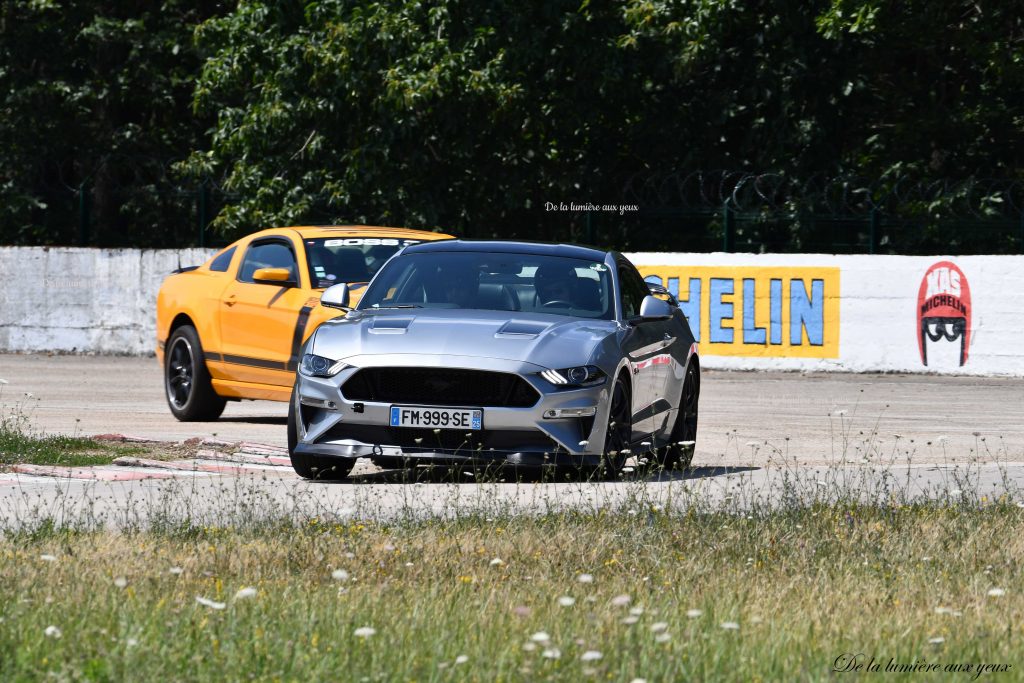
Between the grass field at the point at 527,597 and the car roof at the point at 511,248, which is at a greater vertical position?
the car roof at the point at 511,248

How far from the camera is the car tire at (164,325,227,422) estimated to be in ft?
49.5

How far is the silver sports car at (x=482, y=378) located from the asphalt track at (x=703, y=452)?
224 mm

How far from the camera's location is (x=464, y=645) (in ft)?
18.4

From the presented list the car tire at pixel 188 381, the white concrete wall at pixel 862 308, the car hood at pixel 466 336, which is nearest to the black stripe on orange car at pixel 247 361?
the car tire at pixel 188 381

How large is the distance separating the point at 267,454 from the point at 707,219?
11.7m

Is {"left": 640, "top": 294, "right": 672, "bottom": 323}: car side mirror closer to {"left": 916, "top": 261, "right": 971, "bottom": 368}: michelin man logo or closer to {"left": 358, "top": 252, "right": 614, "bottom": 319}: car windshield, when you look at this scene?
{"left": 358, "top": 252, "right": 614, "bottom": 319}: car windshield

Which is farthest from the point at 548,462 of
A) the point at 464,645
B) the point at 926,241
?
the point at 926,241

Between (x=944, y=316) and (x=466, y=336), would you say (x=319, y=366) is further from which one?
(x=944, y=316)

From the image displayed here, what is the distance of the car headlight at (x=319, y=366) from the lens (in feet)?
34.1

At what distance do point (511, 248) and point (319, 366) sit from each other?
195cm

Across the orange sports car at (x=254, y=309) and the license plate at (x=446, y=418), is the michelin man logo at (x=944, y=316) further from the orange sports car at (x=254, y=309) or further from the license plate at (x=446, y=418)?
the license plate at (x=446, y=418)

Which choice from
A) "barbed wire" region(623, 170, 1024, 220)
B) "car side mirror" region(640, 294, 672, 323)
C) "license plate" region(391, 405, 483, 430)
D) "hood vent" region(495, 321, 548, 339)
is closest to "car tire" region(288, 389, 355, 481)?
"license plate" region(391, 405, 483, 430)

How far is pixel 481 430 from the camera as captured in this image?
10164 millimetres

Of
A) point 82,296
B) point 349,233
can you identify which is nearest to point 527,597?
point 349,233
